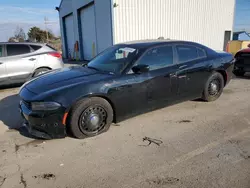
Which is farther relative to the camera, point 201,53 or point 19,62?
point 19,62

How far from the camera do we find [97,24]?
13.5 m

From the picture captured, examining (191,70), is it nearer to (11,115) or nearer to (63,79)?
(63,79)

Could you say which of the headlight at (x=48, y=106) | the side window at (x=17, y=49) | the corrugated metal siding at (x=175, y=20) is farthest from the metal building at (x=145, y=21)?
the headlight at (x=48, y=106)

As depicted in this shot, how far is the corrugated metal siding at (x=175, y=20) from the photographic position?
11.8 m

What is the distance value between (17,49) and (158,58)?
493 centimetres

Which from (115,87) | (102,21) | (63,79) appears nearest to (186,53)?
(115,87)

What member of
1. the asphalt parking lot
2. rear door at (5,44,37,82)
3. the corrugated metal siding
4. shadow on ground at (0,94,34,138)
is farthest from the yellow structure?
shadow on ground at (0,94,34,138)

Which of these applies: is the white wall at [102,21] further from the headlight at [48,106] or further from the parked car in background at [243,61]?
the headlight at [48,106]

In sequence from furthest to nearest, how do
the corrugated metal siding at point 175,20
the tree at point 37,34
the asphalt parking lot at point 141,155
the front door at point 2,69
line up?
the tree at point 37,34, the corrugated metal siding at point 175,20, the front door at point 2,69, the asphalt parking lot at point 141,155

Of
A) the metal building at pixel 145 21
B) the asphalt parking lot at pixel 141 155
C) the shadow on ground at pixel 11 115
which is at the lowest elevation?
the asphalt parking lot at pixel 141 155

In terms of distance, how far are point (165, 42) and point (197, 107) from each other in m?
1.65

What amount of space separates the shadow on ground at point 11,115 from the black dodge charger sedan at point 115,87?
713mm

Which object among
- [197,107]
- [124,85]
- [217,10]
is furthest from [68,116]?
[217,10]

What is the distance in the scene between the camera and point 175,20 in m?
13.5
